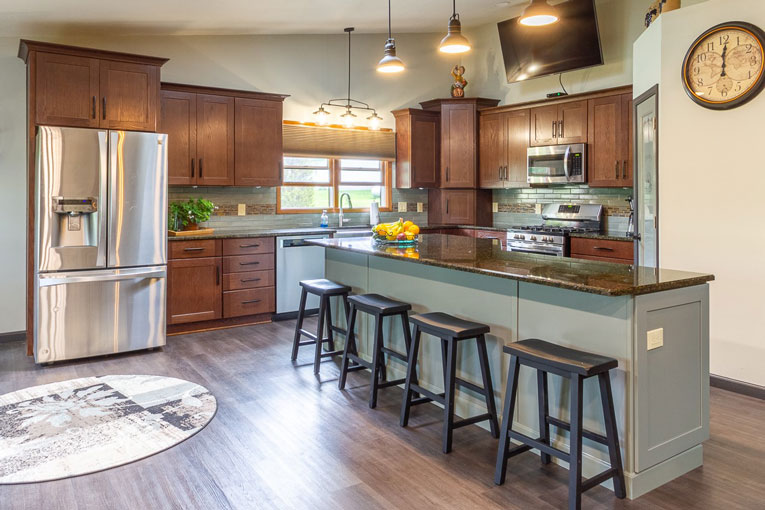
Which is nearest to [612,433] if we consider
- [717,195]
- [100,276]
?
[717,195]

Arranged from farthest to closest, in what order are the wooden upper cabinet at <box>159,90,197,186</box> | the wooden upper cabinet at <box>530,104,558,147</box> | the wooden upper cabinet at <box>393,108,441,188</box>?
the wooden upper cabinet at <box>393,108,441,188</box> < the wooden upper cabinet at <box>530,104,558,147</box> < the wooden upper cabinet at <box>159,90,197,186</box>

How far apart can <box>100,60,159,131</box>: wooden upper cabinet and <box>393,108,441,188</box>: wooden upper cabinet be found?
3.12 metres

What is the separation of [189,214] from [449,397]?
11.7 feet

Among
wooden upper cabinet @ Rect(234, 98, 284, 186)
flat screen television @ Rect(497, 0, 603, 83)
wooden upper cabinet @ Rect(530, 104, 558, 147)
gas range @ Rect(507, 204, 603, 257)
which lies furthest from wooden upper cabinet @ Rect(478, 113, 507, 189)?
wooden upper cabinet @ Rect(234, 98, 284, 186)

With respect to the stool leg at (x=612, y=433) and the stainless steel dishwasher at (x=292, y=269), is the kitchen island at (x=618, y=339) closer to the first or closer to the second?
the stool leg at (x=612, y=433)

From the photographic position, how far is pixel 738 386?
3584 millimetres

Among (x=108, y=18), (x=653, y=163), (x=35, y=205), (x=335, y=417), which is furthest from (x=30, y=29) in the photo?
(x=653, y=163)

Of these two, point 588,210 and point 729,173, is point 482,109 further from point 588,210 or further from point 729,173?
point 729,173

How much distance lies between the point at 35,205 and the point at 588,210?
5.12 meters

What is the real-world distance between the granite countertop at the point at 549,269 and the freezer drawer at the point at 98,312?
1.77m

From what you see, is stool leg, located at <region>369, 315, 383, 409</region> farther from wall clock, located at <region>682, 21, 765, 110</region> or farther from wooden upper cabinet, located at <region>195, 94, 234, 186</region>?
wooden upper cabinet, located at <region>195, 94, 234, 186</region>

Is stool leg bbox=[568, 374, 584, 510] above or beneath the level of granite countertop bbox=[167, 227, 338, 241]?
beneath

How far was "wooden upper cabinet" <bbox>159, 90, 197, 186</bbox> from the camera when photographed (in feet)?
17.4

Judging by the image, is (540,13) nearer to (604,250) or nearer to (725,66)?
(725,66)
